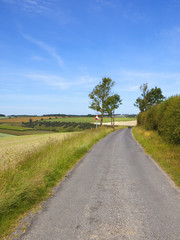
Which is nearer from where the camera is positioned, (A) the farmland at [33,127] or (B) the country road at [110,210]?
(B) the country road at [110,210]

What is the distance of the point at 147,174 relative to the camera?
24.3ft

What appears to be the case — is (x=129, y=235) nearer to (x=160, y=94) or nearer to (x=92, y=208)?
(x=92, y=208)

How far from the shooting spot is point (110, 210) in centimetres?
420

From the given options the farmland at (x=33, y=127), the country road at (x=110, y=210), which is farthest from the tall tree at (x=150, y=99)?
the country road at (x=110, y=210)

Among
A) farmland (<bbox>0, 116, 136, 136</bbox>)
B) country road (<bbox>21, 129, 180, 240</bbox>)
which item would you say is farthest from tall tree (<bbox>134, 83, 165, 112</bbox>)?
country road (<bbox>21, 129, 180, 240</bbox>)

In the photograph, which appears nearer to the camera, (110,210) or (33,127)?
(110,210)

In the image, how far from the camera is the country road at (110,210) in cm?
328

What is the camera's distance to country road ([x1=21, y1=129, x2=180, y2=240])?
10.7ft

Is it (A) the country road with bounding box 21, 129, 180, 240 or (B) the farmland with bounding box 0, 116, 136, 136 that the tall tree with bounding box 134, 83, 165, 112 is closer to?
(B) the farmland with bounding box 0, 116, 136, 136

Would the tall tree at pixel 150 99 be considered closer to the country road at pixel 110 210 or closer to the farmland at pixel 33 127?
the farmland at pixel 33 127

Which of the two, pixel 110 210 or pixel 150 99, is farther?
pixel 150 99

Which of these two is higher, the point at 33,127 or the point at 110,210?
the point at 33,127

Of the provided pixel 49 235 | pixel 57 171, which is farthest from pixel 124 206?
pixel 57 171

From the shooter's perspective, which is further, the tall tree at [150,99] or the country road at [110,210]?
the tall tree at [150,99]
